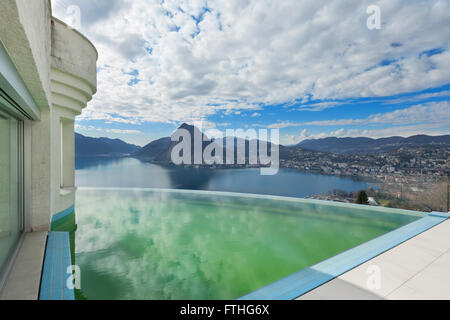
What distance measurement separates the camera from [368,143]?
20875 mm

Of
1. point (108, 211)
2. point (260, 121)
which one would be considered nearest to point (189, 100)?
point (260, 121)

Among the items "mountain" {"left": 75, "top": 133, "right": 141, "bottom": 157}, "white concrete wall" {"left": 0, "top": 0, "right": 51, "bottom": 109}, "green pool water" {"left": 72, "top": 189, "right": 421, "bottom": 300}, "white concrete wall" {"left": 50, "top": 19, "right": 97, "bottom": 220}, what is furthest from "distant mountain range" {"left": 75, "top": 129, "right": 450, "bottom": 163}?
"white concrete wall" {"left": 0, "top": 0, "right": 51, "bottom": 109}

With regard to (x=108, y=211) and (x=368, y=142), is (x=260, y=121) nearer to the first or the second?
(x=368, y=142)

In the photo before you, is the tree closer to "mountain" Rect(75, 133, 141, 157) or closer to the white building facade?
the white building facade

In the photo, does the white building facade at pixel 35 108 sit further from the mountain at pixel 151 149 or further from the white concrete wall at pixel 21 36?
the mountain at pixel 151 149

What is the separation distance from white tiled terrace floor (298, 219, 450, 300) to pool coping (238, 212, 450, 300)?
7cm

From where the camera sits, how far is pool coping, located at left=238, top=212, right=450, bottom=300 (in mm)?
2160

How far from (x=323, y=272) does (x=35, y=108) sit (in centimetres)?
457

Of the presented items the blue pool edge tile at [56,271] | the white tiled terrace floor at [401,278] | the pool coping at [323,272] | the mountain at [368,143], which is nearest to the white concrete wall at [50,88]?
the blue pool edge tile at [56,271]

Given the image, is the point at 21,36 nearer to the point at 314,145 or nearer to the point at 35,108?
the point at 35,108

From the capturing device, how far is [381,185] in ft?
30.2

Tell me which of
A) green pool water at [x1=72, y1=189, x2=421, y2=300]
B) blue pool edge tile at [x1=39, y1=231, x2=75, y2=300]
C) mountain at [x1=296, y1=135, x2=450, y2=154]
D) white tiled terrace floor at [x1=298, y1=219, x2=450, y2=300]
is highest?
mountain at [x1=296, y1=135, x2=450, y2=154]

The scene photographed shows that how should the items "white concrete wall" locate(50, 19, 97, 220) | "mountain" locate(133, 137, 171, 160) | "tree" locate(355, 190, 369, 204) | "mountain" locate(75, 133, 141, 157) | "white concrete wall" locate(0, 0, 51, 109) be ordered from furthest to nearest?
"mountain" locate(133, 137, 171, 160) < "mountain" locate(75, 133, 141, 157) < "tree" locate(355, 190, 369, 204) < "white concrete wall" locate(50, 19, 97, 220) < "white concrete wall" locate(0, 0, 51, 109)
